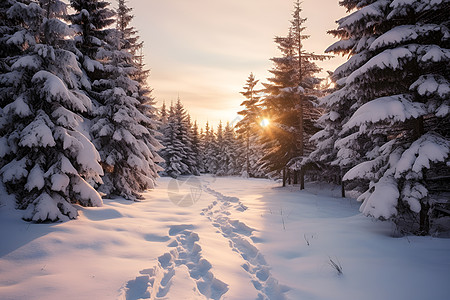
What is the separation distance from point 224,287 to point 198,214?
6042 millimetres

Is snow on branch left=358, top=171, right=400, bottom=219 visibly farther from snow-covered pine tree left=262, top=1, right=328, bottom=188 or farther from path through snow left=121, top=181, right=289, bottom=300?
snow-covered pine tree left=262, top=1, right=328, bottom=188

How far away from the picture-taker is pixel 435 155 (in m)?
5.54

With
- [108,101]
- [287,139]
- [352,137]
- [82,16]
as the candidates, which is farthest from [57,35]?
A: [287,139]

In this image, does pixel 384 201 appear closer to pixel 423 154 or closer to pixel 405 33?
pixel 423 154

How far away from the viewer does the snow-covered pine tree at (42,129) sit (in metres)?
6.67

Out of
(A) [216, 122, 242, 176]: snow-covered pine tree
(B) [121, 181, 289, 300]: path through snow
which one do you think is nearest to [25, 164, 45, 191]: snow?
(B) [121, 181, 289, 300]: path through snow

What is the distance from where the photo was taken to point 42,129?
Result: 6.70m

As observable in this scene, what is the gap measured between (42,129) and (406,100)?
10589 millimetres

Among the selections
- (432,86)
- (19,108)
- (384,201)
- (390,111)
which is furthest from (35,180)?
(432,86)

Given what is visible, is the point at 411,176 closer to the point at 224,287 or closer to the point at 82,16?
the point at 224,287

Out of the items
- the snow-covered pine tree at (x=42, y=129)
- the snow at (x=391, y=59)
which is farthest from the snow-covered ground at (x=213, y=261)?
the snow at (x=391, y=59)

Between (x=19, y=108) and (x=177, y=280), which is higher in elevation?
(x=19, y=108)

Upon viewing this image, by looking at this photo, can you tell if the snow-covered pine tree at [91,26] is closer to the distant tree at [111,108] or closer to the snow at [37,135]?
the distant tree at [111,108]

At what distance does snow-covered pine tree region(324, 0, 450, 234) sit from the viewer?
5887 millimetres
